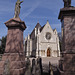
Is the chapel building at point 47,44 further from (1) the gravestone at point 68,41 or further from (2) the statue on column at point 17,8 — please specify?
(1) the gravestone at point 68,41

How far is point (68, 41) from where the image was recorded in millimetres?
5340

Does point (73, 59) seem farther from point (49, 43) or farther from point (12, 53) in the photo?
point (49, 43)

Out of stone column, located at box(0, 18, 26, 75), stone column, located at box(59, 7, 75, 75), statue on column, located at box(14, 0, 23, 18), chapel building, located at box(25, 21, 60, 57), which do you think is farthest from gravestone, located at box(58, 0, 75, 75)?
chapel building, located at box(25, 21, 60, 57)

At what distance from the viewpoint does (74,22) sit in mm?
5559

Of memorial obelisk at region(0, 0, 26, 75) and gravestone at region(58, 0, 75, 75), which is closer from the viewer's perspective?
gravestone at region(58, 0, 75, 75)

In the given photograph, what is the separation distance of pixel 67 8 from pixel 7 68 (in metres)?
5.34

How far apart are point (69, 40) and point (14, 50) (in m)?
3.97

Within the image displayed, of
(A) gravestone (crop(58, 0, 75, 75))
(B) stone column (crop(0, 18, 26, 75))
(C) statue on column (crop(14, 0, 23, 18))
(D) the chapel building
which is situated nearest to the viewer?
(A) gravestone (crop(58, 0, 75, 75))

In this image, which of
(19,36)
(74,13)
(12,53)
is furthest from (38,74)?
(74,13)

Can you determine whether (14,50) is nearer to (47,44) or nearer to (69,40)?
(69,40)

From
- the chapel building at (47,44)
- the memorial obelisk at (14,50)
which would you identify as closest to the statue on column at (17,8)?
the memorial obelisk at (14,50)

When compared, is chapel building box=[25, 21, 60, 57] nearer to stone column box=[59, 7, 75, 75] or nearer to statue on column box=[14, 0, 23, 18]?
statue on column box=[14, 0, 23, 18]

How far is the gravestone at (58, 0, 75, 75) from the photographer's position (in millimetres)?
4966

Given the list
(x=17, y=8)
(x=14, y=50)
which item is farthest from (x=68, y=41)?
(x=17, y=8)
